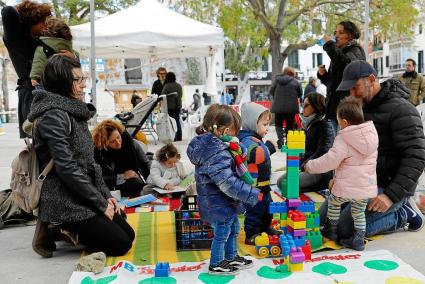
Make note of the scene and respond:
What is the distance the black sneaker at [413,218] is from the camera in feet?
13.8

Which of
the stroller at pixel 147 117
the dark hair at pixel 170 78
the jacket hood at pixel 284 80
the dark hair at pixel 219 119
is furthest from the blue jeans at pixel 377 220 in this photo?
the dark hair at pixel 170 78

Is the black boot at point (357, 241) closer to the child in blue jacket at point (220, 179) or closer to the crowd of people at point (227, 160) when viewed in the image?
the crowd of people at point (227, 160)

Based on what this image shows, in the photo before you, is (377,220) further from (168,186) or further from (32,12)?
(32,12)

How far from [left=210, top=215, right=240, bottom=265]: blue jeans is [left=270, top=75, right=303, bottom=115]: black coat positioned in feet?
20.8

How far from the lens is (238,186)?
3.05m

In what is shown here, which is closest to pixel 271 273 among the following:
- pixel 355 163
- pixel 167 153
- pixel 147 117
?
pixel 355 163

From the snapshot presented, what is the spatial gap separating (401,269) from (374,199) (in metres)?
0.65

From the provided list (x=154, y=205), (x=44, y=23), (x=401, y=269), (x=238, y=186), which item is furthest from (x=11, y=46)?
(x=401, y=269)

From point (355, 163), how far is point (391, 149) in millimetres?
476

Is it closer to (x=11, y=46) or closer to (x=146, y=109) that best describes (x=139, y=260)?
(x=11, y=46)

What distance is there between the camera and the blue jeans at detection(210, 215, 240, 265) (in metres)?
3.19

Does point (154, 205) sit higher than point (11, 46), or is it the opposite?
point (11, 46)

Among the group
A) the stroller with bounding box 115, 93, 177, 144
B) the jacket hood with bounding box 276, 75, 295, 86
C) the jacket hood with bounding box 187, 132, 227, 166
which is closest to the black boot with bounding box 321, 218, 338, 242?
the jacket hood with bounding box 187, 132, 227, 166

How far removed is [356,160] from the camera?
3648mm
